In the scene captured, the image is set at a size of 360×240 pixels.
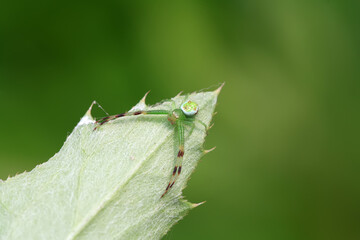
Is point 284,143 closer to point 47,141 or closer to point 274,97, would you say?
point 274,97

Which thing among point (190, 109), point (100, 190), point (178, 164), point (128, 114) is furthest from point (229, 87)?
point (100, 190)

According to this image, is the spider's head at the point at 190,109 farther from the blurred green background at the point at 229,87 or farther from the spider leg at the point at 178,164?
the blurred green background at the point at 229,87

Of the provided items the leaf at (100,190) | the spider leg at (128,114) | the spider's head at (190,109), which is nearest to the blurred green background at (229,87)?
the spider leg at (128,114)

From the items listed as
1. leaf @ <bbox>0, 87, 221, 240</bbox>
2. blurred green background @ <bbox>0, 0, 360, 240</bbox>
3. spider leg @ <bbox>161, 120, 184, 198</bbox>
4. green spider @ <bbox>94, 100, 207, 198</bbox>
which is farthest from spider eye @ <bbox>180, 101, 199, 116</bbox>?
blurred green background @ <bbox>0, 0, 360, 240</bbox>

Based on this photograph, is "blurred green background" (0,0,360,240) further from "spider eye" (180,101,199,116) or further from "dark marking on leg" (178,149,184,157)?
"dark marking on leg" (178,149,184,157)

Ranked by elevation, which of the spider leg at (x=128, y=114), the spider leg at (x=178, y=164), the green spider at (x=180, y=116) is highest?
the spider leg at (x=128, y=114)

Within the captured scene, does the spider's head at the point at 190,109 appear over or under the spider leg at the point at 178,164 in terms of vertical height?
over

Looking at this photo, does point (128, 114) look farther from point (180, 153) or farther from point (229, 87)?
point (229, 87)

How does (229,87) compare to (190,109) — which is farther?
(229,87)
